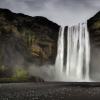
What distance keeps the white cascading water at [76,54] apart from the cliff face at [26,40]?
4642 millimetres

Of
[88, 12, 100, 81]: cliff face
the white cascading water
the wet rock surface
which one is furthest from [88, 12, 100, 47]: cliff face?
the wet rock surface

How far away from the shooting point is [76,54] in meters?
91.0

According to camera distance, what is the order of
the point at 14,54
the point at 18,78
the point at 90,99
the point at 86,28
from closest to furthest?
1. the point at 90,99
2. the point at 18,78
3. the point at 14,54
4. the point at 86,28

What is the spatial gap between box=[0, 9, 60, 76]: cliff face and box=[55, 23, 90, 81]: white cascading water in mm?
4642

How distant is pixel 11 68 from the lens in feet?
261

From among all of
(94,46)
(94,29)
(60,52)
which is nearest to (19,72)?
(60,52)

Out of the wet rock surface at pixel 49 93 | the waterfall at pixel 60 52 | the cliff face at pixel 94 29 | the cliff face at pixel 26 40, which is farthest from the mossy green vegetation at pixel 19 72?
the wet rock surface at pixel 49 93

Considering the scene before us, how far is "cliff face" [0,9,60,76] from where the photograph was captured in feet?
274

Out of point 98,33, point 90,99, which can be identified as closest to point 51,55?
point 98,33

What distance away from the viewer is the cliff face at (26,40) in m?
83.6

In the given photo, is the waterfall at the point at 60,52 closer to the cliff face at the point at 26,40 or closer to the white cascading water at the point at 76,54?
the white cascading water at the point at 76,54

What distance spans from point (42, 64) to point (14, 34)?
20932mm

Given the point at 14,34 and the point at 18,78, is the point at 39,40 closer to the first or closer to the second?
the point at 14,34

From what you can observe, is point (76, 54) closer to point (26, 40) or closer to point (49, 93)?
point (26, 40)
